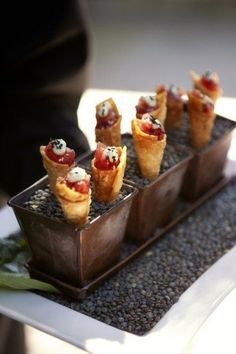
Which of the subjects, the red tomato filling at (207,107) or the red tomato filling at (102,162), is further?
the red tomato filling at (207,107)

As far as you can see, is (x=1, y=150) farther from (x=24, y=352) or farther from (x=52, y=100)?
(x=24, y=352)

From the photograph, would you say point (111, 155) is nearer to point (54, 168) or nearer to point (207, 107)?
point (54, 168)

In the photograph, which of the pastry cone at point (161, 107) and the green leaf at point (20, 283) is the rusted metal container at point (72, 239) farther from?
the pastry cone at point (161, 107)

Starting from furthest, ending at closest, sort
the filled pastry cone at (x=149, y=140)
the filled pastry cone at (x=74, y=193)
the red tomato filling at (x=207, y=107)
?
1. the red tomato filling at (x=207, y=107)
2. the filled pastry cone at (x=149, y=140)
3. the filled pastry cone at (x=74, y=193)

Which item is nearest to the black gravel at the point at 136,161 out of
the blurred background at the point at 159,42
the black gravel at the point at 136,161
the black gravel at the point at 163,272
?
the black gravel at the point at 136,161

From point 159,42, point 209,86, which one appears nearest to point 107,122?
point 209,86
